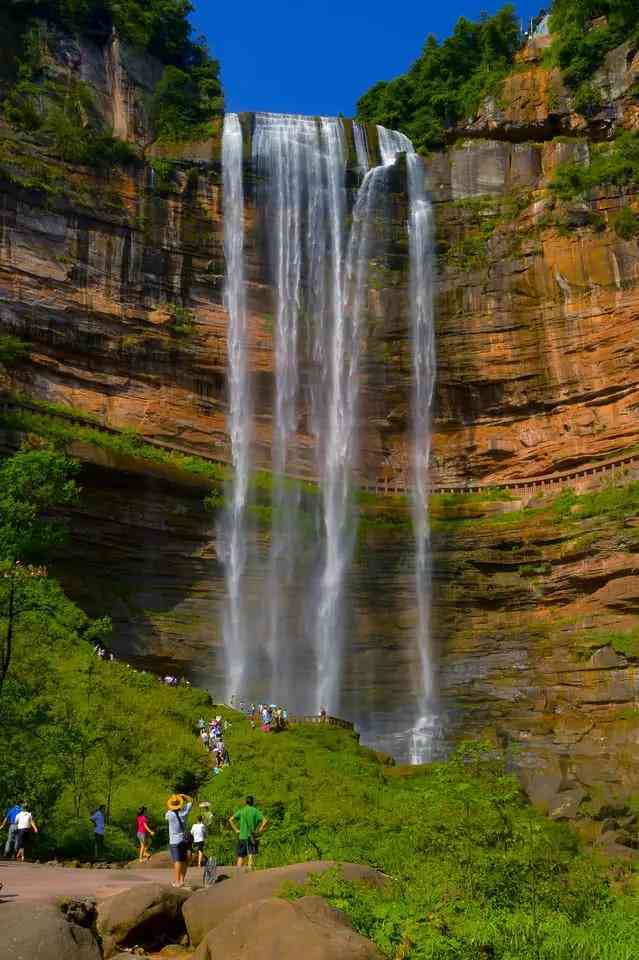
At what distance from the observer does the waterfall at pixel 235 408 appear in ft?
110

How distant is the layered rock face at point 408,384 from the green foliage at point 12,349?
293 mm

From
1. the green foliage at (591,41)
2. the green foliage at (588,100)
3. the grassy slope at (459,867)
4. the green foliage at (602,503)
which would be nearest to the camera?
the grassy slope at (459,867)

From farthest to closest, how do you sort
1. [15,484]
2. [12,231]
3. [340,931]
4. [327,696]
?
[12,231] → [327,696] → [15,484] → [340,931]

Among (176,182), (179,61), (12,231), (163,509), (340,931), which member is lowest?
(340,931)

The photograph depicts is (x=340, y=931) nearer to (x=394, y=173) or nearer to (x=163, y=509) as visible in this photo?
(x=163, y=509)

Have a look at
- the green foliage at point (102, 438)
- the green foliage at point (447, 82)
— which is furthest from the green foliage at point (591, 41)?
the green foliage at point (102, 438)

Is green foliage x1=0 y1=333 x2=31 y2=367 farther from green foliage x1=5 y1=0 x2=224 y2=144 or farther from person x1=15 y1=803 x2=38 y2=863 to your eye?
person x1=15 y1=803 x2=38 y2=863

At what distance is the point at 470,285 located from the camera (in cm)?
3897

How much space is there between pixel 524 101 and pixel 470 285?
961cm

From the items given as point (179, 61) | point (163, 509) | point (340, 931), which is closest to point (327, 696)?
point (163, 509)

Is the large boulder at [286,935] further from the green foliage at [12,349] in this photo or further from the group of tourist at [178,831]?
the green foliage at [12,349]

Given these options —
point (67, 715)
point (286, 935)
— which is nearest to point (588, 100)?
point (67, 715)

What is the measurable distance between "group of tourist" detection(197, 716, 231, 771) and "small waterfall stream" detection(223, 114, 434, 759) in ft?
26.8

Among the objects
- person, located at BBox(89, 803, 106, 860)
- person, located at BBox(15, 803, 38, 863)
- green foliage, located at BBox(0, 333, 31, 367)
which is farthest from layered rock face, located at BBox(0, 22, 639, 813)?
person, located at BBox(15, 803, 38, 863)
